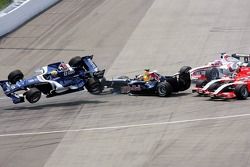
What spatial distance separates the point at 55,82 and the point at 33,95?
1.48 meters

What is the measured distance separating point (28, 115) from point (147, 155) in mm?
7065

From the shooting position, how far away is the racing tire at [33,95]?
24.5 metres

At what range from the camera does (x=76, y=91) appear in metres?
26.1

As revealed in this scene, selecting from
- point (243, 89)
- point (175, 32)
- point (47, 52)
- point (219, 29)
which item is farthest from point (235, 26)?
point (243, 89)

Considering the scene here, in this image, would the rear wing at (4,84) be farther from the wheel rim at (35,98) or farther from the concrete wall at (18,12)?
the concrete wall at (18,12)

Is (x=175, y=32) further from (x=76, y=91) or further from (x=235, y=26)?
(x=76, y=91)

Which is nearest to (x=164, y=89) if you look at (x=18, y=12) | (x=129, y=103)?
(x=129, y=103)

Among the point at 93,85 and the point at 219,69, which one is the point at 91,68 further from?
the point at 219,69

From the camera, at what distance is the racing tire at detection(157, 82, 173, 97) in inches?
998

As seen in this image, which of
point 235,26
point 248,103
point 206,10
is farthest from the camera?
point 206,10

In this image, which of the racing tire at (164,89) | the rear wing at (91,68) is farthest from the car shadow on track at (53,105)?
the racing tire at (164,89)

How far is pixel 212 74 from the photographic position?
86.6 ft

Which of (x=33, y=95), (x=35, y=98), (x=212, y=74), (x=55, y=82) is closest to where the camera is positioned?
(x=33, y=95)

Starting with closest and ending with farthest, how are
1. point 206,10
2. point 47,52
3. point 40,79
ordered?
1. point 40,79
2. point 47,52
3. point 206,10
